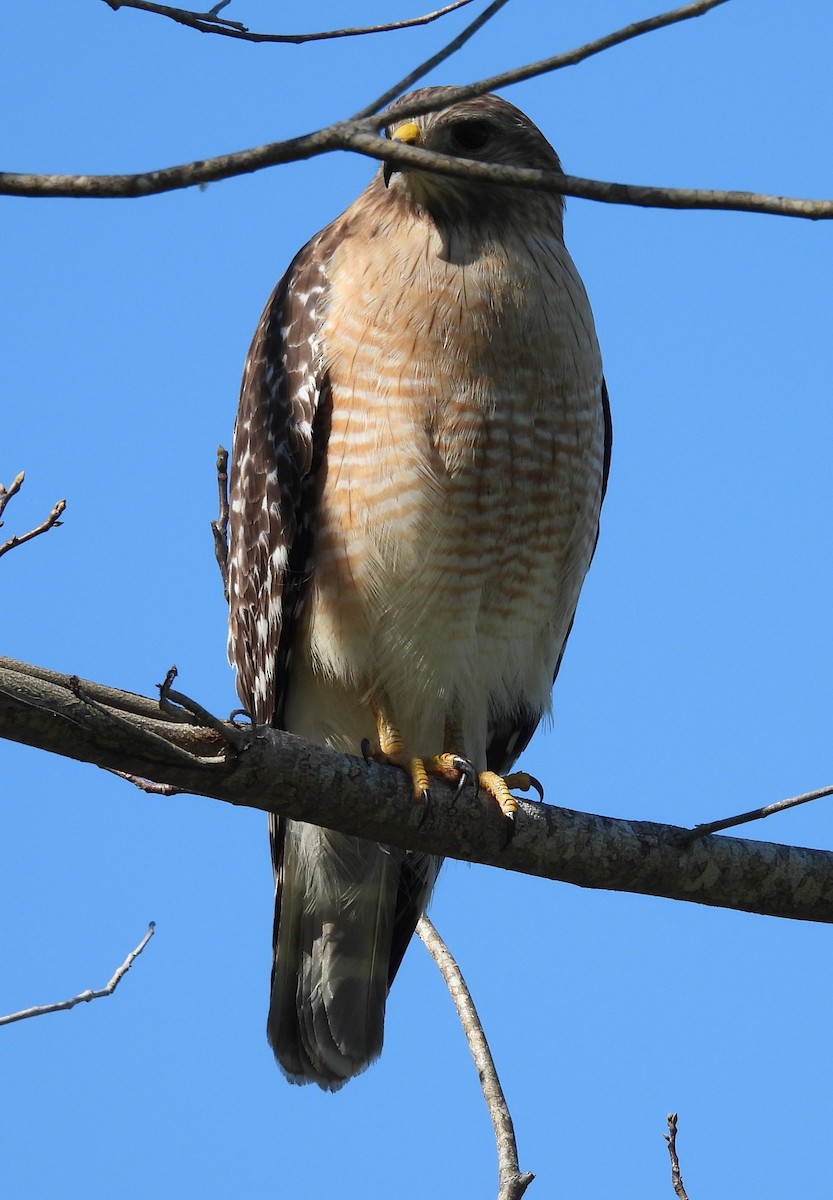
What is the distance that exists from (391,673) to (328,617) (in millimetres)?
275

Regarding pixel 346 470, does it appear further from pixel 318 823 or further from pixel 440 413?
pixel 318 823

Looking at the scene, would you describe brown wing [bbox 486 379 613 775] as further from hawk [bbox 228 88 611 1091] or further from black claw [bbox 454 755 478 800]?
black claw [bbox 454 755 478 800]

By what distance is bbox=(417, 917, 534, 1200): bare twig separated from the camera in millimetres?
3842

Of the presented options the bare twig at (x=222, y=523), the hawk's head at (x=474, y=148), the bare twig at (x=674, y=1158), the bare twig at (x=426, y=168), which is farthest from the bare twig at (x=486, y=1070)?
the bare twig at (x=426, y=168)

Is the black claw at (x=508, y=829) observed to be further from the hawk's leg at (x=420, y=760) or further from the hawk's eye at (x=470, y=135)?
the hawk's eye at (x=470, y=135)

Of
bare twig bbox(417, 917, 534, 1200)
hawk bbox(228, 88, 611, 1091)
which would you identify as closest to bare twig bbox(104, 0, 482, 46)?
hawk bbox(228, 88, 611, 1091)

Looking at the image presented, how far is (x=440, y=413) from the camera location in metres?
4.51

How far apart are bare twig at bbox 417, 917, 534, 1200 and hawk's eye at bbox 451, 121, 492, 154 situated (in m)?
2.61

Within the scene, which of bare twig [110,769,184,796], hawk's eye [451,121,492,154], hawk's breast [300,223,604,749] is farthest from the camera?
hawk's eye [451,121,492,154]

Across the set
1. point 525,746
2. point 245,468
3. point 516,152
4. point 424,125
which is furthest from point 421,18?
point 525,746

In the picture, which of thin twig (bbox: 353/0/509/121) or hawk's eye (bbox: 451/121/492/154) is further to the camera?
hawk's eye (bbox: 451/121/492/154)

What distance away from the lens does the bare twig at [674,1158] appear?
367cm

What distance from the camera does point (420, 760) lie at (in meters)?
4.31

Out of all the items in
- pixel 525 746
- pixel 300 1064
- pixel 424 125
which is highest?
pixel 424 125
